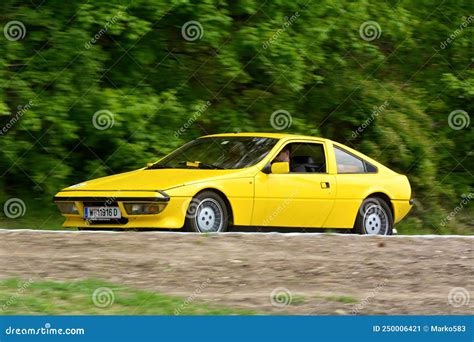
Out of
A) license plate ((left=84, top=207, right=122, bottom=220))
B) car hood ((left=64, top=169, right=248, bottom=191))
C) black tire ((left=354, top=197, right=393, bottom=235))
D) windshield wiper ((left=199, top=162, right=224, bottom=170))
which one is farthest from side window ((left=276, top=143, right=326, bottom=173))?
license plate ((left=84, top=207, right=122, bottom=220))

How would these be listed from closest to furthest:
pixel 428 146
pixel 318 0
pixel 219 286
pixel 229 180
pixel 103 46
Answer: pixel 219 286 < pixel 229 180 < pixel 103 46 < pixel 318 0 < pixel 428 146

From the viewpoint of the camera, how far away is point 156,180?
42.6 ft

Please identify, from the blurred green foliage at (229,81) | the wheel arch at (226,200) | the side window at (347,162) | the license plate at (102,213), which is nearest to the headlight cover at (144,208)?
the license plate at (102,213)

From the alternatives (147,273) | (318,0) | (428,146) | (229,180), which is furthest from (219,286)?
(428,146)

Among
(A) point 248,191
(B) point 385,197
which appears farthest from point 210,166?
(B) point 385,197

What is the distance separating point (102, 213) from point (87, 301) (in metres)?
3.77

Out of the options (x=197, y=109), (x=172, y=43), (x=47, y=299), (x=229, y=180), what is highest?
(x=172, y=43)

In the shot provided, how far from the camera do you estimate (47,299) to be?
29.9 ft

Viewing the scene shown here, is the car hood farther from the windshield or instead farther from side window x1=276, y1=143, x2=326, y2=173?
side window x1=276, y1=143, x2=326, y2=173

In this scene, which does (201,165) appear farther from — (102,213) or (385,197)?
(385,197)

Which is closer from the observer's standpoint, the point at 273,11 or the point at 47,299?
the point at 47,299

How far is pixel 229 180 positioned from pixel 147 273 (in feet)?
9.77

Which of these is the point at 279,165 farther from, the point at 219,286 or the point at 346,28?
the point at 346,28

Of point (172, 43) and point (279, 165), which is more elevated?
point (172, 43)
